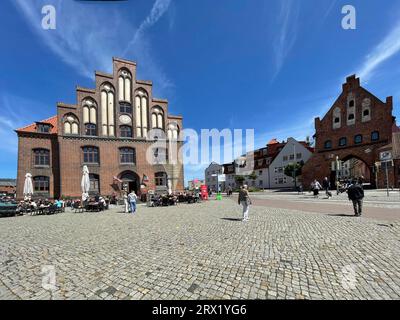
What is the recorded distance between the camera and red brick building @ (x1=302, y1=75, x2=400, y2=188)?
29.5 meters

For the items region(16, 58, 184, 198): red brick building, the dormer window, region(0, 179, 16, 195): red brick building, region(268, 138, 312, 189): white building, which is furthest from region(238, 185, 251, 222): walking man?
region(0, 179, 16, 195): red brick building

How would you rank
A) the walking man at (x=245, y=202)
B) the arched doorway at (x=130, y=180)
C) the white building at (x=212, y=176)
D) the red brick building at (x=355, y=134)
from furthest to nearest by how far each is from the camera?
1. the white building at (x=212, y=176)
2. the red brick building at (x=355, y=134)
3. the arched doorway at (x=130, y=180)
4. the walking man at (x=245, y=202)

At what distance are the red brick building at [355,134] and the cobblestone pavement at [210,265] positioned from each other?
85.7 ft

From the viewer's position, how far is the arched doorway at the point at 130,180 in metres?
26.8

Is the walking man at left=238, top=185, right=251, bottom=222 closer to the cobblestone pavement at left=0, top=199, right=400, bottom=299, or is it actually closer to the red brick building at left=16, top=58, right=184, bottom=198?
the cobblestone pavement at left=0, top=199, right=400, bottom=299

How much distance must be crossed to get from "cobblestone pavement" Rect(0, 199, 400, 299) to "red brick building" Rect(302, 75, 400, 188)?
85.7 ft

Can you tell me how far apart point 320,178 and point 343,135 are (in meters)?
7.36

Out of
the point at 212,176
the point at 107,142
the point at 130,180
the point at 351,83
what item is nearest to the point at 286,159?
the point at 351,83

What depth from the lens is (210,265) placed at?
169 inches

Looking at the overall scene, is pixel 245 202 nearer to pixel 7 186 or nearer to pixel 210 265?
pixel 210 265

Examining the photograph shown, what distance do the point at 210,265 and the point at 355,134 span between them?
3647 centimetres

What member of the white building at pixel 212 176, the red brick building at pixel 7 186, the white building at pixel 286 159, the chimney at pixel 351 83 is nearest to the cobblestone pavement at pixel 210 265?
the chimney at pixel 351 83

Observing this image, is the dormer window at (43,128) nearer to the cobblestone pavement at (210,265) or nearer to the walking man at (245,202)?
the cobblestone pavement at (210,265)

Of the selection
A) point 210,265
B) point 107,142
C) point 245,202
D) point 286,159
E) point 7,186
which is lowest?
point 7,186
